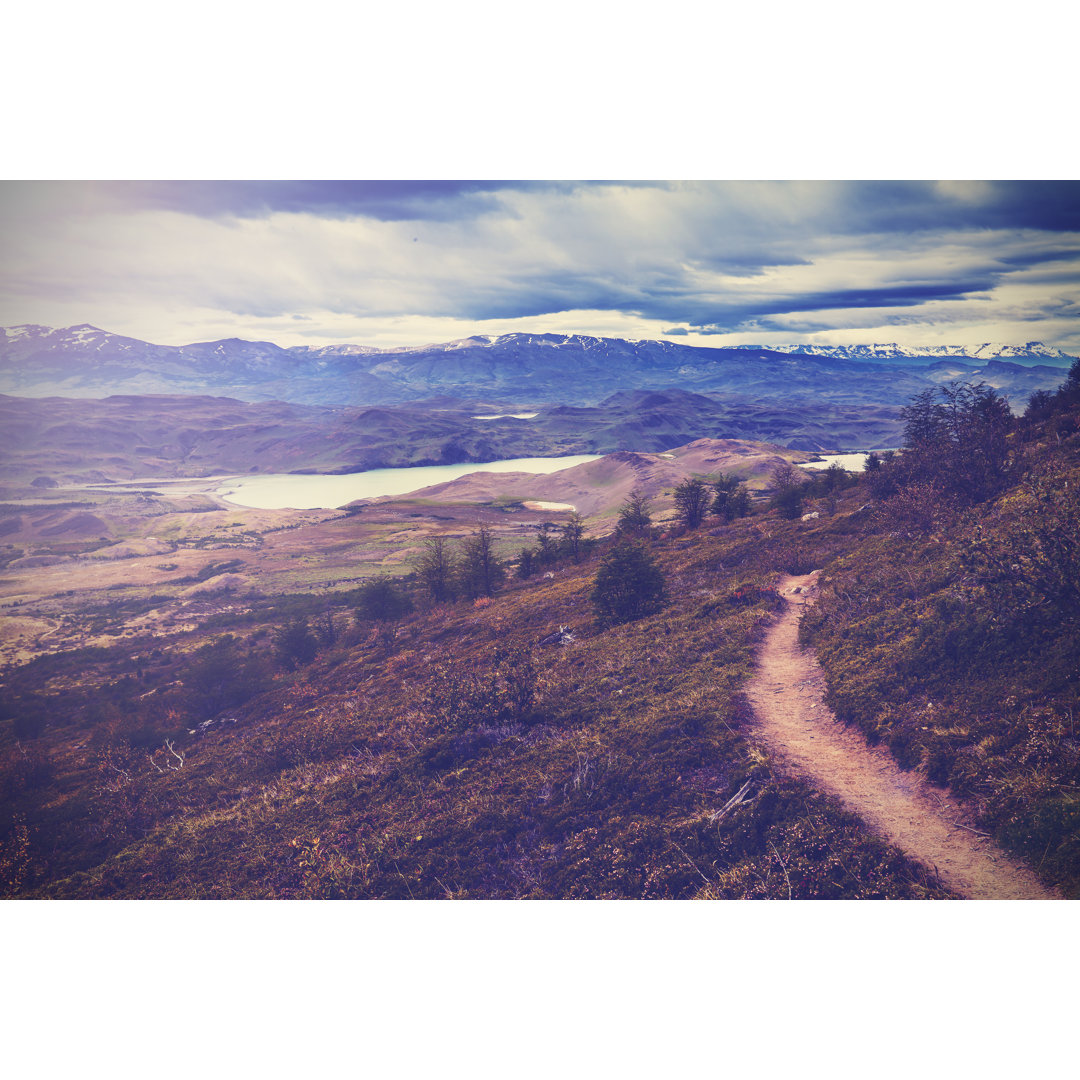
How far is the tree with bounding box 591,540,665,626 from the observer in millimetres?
20672

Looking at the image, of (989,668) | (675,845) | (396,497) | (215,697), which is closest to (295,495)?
(396,497)

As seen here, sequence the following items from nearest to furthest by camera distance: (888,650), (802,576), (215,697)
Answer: (888,650), (802,576), (215,697)

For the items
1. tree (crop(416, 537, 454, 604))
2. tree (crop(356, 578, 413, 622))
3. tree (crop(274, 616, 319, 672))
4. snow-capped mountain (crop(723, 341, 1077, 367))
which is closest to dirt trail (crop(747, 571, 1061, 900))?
snow-capped mountain (crop(723, 341, 1077, 367))

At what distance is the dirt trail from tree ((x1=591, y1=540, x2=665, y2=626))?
6448 mm

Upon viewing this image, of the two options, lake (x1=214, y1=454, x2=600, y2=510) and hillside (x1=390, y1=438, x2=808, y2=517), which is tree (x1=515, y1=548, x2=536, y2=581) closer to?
hillside (x1=390, y1=438, x2=808, y2=517)

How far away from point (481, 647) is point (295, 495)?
39805 mm

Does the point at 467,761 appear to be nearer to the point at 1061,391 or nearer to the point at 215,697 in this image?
the point at 215,697

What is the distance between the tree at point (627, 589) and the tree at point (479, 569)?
1144 cm

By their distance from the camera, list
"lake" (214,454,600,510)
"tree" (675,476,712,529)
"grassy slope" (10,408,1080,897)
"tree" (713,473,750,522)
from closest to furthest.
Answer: "grassy slope" (10,408,1080,897), "tree" (713,473,750,522), "tree" (675,476,712,529), "lake" (214,454,600,510)

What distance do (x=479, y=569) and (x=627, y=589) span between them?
549 inches

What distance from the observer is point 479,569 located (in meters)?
32.6

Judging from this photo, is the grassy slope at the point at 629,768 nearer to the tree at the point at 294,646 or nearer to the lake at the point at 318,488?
the tree at the point at 294,646

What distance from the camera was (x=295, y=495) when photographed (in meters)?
52.2

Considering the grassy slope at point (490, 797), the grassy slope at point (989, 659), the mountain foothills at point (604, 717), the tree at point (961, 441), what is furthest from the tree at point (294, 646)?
the tree at point (961, 441)
